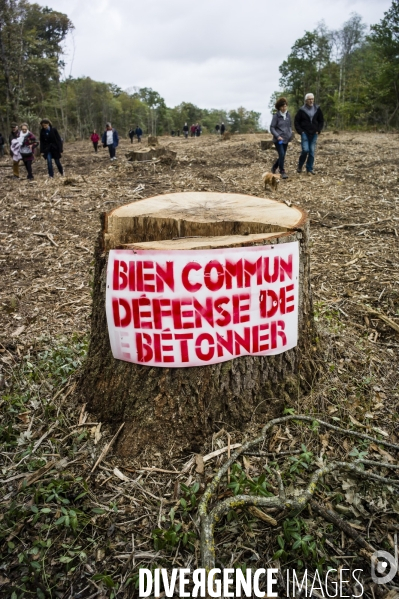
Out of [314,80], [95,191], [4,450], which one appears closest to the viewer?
[4,450]

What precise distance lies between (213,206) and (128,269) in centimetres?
83

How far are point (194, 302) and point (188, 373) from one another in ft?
1.20

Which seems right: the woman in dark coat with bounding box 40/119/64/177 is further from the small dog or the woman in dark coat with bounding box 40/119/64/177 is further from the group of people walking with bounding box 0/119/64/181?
the small dog

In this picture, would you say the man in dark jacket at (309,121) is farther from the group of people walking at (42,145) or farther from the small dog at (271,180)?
the group of people walking at (42,145)

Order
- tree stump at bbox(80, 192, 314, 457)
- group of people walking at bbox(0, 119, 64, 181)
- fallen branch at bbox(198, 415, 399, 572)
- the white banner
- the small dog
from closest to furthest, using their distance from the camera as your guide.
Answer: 1. fallen branch at bbox(198, 415, 399, 572)
2. the white banner
3. tree stump at bbox(80, 192, 314, 457)
4. the small dog
5. group of people walking at bbox(0, 119, 64, 181)

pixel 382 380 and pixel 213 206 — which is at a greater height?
pixel 213 206

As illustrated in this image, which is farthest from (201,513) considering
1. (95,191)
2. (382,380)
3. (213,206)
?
(95,191)

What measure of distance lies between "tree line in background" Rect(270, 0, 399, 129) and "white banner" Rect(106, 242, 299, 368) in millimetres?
31727

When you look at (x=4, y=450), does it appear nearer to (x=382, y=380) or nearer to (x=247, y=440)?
(x=247, y=440)

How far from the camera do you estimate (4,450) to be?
2.15 meters

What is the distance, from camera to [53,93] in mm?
35500

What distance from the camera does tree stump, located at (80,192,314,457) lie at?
6.61 ft

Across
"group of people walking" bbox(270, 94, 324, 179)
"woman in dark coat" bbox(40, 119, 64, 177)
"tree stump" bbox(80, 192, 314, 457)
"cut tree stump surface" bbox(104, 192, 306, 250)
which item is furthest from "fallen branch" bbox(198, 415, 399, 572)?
"woman in dark coat" bbox(40, 119, 64, 177)

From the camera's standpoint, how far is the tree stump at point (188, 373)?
2014 millimetres
